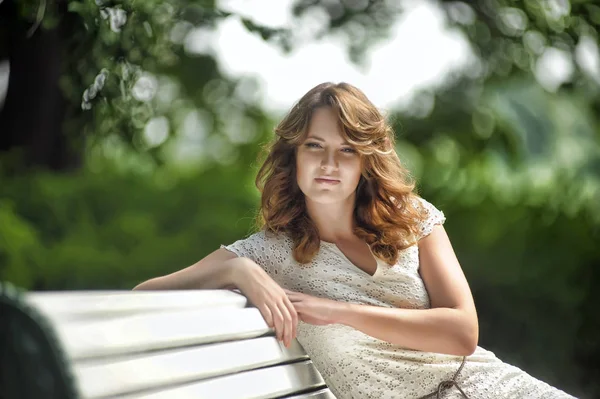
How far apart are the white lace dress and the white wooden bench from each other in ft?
0.46

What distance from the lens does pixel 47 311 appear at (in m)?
1.68

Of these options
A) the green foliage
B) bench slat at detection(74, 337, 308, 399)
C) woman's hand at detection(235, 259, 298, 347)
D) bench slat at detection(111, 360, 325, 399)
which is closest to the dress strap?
bench slat at detection(111, 360, 325, 399)

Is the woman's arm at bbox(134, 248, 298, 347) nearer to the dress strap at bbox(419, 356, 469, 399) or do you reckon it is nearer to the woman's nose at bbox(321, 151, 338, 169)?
the woman's nose at bbox(321, 151, 338, 169)

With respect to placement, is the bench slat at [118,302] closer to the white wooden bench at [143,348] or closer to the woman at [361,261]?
the white wooden bench at [143,348]

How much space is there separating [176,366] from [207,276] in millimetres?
690

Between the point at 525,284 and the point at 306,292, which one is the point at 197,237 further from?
the point at 306,292

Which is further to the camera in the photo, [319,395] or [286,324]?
[319,395]

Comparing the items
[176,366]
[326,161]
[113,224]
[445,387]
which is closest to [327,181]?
[326,161]

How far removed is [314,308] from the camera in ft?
8.68

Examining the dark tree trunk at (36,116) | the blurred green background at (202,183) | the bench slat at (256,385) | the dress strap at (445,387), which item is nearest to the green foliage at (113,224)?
the blurred green background at (202,183)

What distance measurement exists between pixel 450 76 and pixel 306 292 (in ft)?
29.2

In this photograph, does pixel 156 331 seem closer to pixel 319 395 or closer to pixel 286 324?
pixel 286 324

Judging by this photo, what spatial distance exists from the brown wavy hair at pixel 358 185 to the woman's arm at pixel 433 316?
0.11 metres

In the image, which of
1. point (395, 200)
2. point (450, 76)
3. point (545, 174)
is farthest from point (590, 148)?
point (395, 200)
